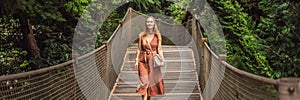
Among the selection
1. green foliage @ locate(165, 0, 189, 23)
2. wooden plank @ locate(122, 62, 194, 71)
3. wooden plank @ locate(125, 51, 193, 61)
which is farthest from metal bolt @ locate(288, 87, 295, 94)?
green foliage @ locate(165, 0, 189, 23)

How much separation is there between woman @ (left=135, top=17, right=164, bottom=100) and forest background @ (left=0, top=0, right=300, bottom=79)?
4.00 ft

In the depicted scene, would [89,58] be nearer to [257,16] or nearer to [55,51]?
[55,51]

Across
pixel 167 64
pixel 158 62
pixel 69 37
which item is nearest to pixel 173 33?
pixel 167 64

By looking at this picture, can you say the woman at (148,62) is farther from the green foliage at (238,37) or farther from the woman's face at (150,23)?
the green foliage at (238,37)

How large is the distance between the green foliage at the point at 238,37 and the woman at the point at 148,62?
1.96m

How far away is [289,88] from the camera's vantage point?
8.52 feet

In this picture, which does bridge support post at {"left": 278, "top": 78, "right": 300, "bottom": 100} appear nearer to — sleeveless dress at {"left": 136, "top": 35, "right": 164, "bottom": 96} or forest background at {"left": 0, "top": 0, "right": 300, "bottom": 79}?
forest background at {"left": 0, "top": 0, "right": 300, "bottom": 79}

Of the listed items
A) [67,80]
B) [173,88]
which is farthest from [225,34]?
[67,80]

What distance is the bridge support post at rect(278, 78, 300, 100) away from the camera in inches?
100

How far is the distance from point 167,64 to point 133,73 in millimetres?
1340

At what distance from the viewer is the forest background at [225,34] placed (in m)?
5.60

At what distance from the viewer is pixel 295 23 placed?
5.07m

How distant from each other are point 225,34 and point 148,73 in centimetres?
308

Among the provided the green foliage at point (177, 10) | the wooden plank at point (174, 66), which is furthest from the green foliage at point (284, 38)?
the green foliage at point (177, 10)
